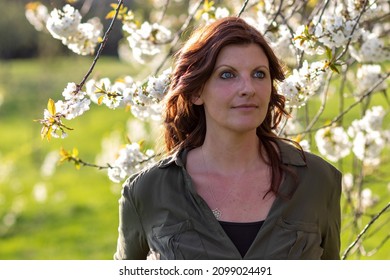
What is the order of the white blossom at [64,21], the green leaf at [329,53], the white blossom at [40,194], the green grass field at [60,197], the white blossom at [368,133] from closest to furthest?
1. the green leaf at [329,53]
2. the white blossom at [64,21]
3. the white blossom at [368,133]
4. the green grass field at [60,197]
5. the white blossom at [40,194]

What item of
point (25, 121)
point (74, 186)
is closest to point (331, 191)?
point (74, 186)

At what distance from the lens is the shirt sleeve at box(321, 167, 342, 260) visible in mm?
2002

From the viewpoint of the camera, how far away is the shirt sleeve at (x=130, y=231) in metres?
2.06

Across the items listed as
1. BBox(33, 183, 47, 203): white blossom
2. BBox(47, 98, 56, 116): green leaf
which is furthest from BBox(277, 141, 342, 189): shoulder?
BBox(33, 183, 47, 203): white blossom

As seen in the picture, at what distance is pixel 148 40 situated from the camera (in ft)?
9.36

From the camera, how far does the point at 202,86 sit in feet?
6.63

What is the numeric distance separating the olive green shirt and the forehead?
241mm

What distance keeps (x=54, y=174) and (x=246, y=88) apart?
28.2 ft

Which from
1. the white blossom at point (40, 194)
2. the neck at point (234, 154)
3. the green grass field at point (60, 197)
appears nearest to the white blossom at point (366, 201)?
the green grass field at point (60, 197)

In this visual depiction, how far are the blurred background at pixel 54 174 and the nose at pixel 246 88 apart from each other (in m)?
0.90

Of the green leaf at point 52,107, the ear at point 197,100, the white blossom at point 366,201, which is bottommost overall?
the white blossom at point 366,201

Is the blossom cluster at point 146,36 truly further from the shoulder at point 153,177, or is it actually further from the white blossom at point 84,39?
the shoulder at point 153,177

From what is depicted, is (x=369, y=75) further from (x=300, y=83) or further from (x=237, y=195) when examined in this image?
(x=237, y=195)

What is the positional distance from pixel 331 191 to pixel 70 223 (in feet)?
20.2
